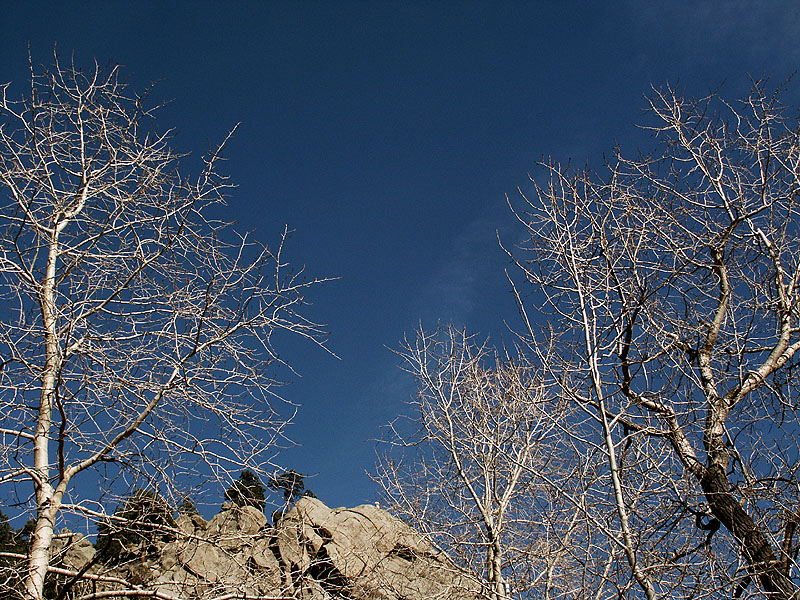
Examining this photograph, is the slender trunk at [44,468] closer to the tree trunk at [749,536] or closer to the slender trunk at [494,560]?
the tree trunk at [749,536]

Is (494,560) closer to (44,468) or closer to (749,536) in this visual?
(749,536)

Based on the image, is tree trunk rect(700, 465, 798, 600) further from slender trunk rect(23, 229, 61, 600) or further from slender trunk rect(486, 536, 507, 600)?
slender trunk rect(486, 536, 507, 600)

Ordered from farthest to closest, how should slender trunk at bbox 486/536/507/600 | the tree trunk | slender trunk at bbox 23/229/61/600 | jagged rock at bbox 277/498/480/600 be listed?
slender trunk at bbox 486/536/507/600 < jagged rock at bbox 277/498/480/600 < the tree trunk < slender trunk at bbox 23/229/61/600

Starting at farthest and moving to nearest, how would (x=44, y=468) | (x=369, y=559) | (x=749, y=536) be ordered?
(x=369, y=559) < (x=749, y=536) < (x=44, y=468)

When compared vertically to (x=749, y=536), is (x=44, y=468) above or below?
above

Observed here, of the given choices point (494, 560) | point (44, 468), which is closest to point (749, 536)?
point (44, 468)

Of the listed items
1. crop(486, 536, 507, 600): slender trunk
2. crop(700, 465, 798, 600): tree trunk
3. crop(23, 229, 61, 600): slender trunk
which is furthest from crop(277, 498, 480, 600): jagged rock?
crop(700, 465, 798, 600): tree trunk

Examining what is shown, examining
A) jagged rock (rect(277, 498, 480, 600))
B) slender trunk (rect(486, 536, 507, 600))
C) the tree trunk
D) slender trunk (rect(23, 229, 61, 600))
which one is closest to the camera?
slender trunk (rect(23, 229, 61, 600))

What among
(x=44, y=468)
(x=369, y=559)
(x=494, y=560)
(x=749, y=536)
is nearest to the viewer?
(x=44, y=468)

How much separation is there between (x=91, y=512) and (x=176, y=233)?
192 centimetres

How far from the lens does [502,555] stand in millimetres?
10211

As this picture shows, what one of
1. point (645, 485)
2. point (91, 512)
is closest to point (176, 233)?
point (91, 512)

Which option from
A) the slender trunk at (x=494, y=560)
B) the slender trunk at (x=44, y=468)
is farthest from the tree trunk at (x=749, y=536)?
the slender trunk at (x=494, y=560)

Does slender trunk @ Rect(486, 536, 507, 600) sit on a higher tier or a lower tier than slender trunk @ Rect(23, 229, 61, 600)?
higher
